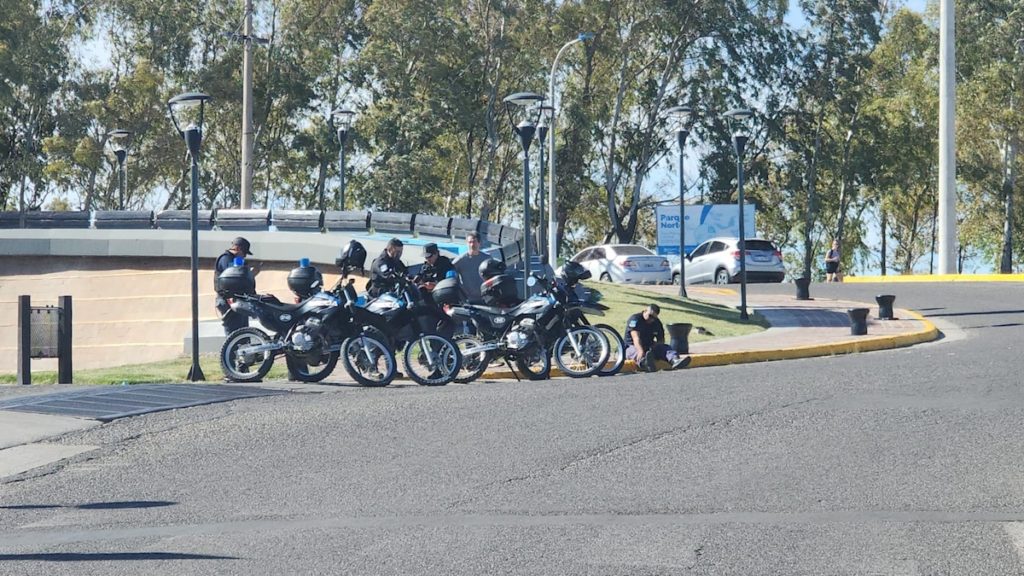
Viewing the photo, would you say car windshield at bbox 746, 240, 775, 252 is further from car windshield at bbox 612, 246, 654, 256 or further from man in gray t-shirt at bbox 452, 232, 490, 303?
man in gray t-shirt at bbox 452, 232, 490, 303

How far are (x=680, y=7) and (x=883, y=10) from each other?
14483mm

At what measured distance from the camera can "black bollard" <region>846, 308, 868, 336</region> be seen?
71.4 feet

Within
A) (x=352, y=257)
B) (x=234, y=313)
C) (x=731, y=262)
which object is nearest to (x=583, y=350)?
(x=352, y=257)

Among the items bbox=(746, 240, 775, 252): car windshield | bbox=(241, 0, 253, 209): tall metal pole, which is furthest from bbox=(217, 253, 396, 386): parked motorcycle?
bbox=(746, 240, 775, 252): car windshield

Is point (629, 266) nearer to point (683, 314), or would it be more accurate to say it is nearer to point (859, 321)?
point (683, 314)

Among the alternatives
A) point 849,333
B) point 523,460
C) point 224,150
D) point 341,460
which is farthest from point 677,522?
point 224,150

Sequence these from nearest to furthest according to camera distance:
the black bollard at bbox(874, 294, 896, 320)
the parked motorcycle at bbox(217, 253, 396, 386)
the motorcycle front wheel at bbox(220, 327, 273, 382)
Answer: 1. the parked motorcycle at bbox(217, 253, 396, 386)
2. the motorcycle front wheel at bbox(220, 327, 273, 382)
3. the black bollard at bbox(874, 294, 896, 320)

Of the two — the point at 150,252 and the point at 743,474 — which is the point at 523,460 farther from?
the point at 150,252

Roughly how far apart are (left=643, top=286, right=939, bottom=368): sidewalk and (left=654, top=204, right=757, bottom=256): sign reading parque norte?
22409 mm

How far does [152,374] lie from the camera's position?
60.7 feet

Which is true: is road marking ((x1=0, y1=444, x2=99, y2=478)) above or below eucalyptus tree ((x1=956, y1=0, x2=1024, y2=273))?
below

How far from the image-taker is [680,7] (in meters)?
56.1

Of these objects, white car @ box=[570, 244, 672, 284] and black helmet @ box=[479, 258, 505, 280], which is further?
white car @ box=[570, 244, 672, 284]

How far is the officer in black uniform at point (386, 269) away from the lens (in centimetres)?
1723
